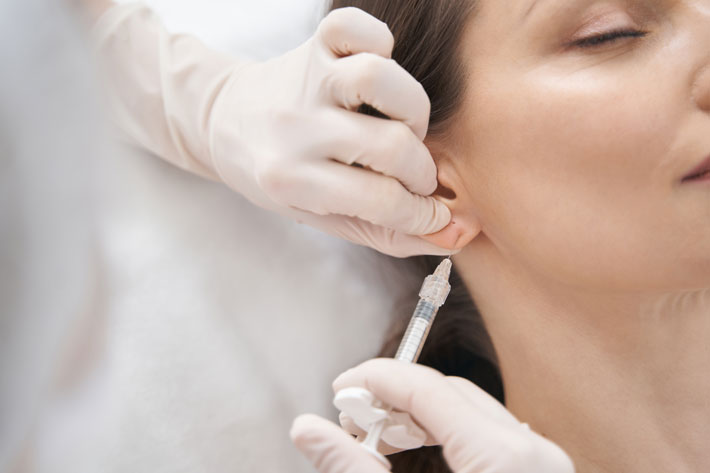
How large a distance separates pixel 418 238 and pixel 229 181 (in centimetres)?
50

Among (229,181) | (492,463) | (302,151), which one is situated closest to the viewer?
(492,463)

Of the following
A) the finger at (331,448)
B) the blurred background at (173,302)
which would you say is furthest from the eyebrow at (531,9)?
the blurred background at (173,302)

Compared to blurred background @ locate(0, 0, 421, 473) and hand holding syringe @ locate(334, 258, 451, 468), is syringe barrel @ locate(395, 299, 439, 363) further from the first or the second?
blurred background @ locate(0, 0, 421, 473)

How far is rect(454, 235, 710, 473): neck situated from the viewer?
3.78 feet

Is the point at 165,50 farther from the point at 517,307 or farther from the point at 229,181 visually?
the point at 517,307

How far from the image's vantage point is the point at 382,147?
3.51ft

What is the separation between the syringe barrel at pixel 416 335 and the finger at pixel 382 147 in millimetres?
212

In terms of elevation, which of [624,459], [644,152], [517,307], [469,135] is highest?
[644,152]

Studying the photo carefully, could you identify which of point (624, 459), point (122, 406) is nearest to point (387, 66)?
point (624, 459)

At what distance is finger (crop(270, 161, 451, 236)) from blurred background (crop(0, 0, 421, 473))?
1.40 ft

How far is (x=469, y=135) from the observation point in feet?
3.62

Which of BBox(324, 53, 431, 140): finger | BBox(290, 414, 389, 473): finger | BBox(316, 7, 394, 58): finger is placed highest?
BBox(316, 7, 394, 58): finger

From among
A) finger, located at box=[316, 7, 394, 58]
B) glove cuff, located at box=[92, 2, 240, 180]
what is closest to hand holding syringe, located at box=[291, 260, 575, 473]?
finger, located at box=[316, 7, 394, 58]

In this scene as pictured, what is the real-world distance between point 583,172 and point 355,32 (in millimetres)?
425
